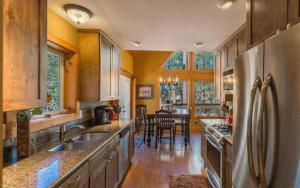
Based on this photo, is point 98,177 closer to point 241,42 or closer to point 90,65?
point 90,65

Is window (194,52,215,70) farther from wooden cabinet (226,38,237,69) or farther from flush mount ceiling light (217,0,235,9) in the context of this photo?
flush mount ceiling light (217,0,235,9)

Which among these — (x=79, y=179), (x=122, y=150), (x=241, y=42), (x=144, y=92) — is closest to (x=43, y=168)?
(x=79, y=179)

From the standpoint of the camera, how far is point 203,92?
9070 mm

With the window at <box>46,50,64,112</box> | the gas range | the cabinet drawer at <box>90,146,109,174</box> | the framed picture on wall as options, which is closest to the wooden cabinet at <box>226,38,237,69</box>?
the gas range

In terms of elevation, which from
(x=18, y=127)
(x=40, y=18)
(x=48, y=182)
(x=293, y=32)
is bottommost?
(x=48, y=182)

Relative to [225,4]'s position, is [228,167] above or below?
below

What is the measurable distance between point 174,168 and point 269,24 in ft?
11.6

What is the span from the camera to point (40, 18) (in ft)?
5.62

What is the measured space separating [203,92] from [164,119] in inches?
136

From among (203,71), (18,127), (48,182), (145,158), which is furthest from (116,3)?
(203,71)

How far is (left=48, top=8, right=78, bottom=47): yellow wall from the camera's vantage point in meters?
2.68

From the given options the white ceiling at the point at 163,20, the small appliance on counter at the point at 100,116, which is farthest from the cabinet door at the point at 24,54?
the small appliance on counter at the point at 100,116

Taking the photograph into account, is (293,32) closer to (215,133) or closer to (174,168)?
(215,133)

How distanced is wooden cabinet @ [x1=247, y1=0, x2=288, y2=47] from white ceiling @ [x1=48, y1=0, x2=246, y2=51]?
2.94 feet
